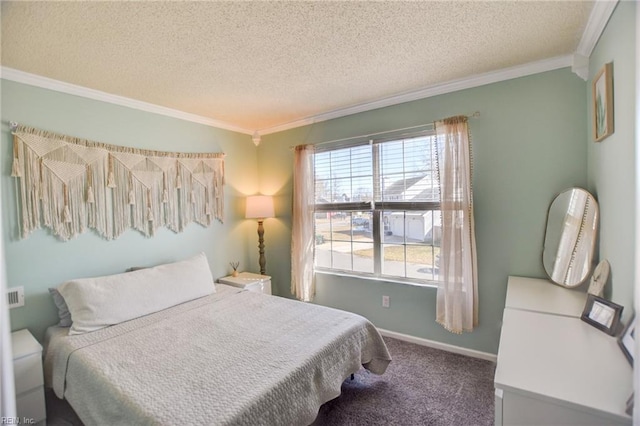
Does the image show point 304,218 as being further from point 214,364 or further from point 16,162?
point 16,162

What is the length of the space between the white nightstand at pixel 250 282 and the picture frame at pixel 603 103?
3.07 metres

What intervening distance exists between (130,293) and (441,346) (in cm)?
266

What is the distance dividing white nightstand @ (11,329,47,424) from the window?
2.43 metres

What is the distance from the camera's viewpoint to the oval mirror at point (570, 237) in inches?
73.5

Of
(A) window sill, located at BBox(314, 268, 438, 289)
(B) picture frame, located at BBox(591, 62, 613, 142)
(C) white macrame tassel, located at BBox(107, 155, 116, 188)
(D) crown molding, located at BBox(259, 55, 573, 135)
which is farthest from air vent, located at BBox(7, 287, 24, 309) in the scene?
(B) picture frame, located at BBox(591, 62, 613, 142)

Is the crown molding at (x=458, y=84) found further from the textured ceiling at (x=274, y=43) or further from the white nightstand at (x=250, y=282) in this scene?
the white nightstand at (x=250, y=282)

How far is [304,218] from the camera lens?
337cm

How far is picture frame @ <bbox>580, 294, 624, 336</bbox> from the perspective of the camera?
1.32 metres

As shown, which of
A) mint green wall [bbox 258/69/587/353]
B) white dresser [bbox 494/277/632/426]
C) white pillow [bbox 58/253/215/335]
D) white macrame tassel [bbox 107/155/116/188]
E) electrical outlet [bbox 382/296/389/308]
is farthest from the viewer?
electrical outlet [bbox 382/296/389/308]

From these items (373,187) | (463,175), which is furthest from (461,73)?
(373,187)

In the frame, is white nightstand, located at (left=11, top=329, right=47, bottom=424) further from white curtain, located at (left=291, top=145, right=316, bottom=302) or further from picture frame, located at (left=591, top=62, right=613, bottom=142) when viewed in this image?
picture frame, located at (left=591, top=62, right=613, bottom=142)

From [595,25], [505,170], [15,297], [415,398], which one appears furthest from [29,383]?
[595,25]

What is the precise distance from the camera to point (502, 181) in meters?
2.38

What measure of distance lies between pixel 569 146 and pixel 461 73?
3.12 feet
